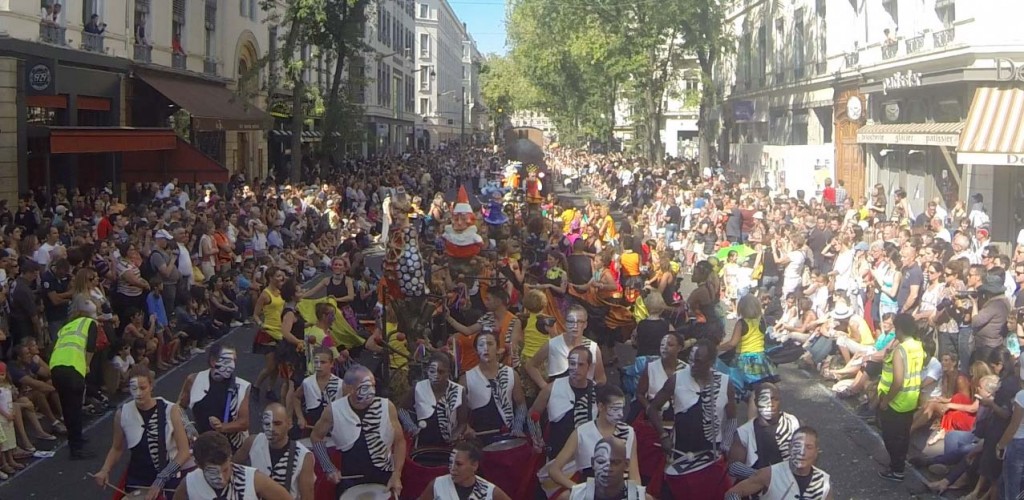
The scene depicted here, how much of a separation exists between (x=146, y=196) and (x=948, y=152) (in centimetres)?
1766

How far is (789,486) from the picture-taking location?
6082 mm

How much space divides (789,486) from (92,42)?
72.0 feet

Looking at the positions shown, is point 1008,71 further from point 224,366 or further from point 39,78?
point 39,78

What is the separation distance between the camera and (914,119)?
86.8 ft

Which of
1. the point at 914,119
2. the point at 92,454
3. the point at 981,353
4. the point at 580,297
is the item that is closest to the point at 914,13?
the point at 914,119

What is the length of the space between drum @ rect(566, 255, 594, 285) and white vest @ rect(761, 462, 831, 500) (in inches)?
291

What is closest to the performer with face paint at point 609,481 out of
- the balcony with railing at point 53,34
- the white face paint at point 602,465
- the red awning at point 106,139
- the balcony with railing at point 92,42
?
the white face paint at point 602,465

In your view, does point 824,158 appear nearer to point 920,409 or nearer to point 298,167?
point 298,167

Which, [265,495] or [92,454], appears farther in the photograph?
[92,454]

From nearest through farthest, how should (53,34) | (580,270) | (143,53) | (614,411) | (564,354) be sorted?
(614,411) < (564,354) < (580,270) < (53,34) < (143,53)

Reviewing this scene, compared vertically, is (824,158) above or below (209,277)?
above

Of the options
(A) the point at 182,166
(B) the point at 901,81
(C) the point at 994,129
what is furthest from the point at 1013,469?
(A) the point at 182,166

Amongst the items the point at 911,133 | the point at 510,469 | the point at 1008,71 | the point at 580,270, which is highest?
A: the point at 1008,71

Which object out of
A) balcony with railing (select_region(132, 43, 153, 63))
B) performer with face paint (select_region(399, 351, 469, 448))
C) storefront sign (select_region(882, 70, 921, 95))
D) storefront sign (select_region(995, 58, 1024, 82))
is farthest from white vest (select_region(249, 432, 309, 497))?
balcony with railing (select_region(132, 43, 153, 63))
